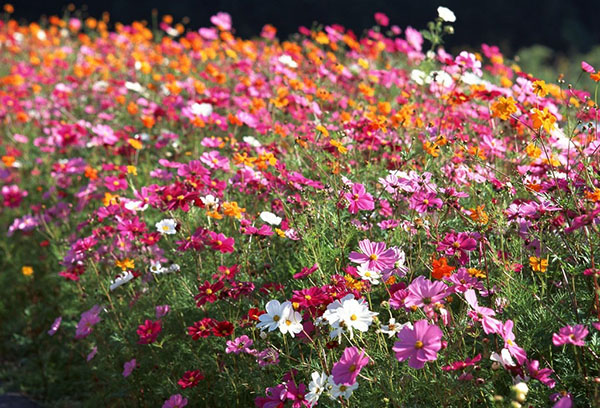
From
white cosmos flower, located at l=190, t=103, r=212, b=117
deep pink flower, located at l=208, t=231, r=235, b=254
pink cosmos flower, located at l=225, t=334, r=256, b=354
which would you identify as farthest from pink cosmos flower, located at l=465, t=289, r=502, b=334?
white cosmos flower, located at l=190, t=103, r=212, b=117

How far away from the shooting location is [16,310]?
3.67 m

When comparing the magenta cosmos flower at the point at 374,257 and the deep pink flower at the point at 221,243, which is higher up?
the magenta cosmos flower at the point at 374,257

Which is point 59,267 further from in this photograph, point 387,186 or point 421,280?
point 421,280

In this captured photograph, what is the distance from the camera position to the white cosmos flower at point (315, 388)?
1.74 meters

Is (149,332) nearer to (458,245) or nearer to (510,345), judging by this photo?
(458,245)

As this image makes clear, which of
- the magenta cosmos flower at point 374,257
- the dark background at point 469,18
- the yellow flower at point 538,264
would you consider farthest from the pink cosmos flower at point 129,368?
the dark background at point 469,18

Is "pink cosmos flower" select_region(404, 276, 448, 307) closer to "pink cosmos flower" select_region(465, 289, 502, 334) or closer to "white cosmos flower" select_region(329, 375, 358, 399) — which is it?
"pink cosmos flower" select_region(465, 289, 502, 334)

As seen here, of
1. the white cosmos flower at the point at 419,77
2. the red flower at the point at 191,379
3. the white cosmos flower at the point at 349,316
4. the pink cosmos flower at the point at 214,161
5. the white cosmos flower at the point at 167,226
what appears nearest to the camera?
the white cosmos flower at the point at 349,316

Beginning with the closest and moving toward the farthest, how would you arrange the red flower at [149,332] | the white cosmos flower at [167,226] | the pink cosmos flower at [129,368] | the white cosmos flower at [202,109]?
the red flower at [149,332]
the pink cosmos flower at [129,368]
the white cosmos flower at [167,226]
the white cosmos flower at [202,109]

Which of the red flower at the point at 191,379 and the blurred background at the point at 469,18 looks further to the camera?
the blurred background at the point at 469,18

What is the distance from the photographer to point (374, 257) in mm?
2002

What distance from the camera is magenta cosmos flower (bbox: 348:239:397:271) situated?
1.99m

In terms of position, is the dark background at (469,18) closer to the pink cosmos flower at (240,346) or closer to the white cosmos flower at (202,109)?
the white cosmos flower at (202,109)

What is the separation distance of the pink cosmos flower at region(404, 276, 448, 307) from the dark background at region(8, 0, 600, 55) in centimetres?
1136
